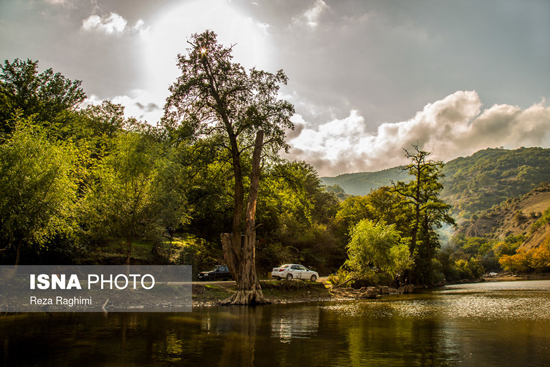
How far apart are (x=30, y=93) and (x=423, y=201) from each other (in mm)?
51105

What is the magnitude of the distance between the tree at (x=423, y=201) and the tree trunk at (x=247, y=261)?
108 feet

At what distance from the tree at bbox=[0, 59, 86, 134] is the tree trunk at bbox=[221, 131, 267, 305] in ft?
74.7

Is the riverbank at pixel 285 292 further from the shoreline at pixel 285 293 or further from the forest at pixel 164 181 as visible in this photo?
the forest at pixel 164 181

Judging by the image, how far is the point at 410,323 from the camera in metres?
14.7

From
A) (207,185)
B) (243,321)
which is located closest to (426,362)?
(243,321)

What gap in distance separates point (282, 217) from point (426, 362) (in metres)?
38.8

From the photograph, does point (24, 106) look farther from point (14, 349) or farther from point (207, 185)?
point (14, 349)

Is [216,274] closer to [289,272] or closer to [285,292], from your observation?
[289,272]

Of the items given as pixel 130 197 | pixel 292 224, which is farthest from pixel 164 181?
pixel 292 224

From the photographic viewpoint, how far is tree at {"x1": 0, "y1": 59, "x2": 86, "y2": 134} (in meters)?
35.2

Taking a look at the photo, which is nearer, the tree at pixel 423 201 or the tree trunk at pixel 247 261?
the tree trunk at pixel 247 261

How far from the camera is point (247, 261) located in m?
23.4

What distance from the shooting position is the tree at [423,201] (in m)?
51.5

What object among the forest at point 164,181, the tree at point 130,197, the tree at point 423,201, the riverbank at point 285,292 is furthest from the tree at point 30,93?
the tree at point 423,201
